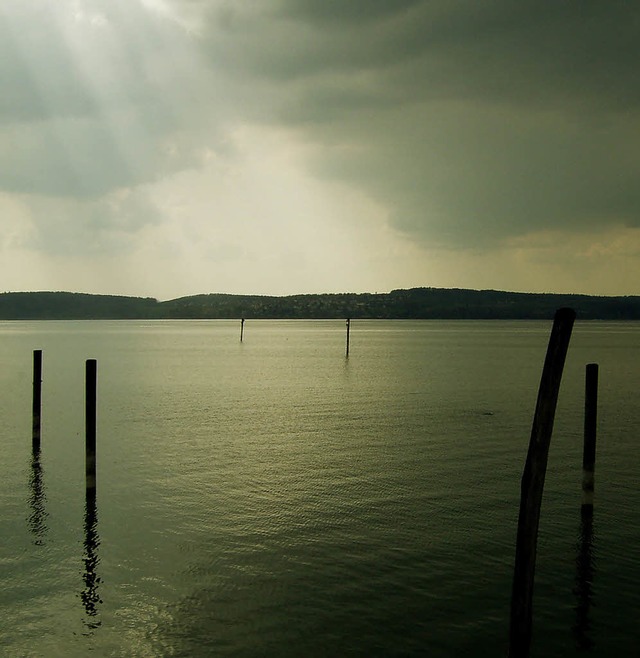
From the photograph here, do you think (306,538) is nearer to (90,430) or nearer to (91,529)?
(91,529)

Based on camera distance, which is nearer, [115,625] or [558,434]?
[115,625]

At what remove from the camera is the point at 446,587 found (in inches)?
463

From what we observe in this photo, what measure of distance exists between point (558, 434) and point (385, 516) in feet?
43.7

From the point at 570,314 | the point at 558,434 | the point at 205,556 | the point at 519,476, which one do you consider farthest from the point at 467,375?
the point at 570,314

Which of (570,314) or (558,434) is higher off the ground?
(570,314)

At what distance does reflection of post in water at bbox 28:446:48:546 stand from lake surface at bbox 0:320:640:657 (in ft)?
0.23

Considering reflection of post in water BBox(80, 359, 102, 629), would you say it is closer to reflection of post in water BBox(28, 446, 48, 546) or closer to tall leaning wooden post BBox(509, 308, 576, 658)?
reflection of post in water BBox(28, 446, 48, 546)

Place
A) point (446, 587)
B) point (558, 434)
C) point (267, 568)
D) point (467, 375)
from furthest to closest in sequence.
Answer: point (467, 375), point (558, 434), point (267, 568), point (446, 587)

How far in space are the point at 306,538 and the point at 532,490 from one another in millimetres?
6728

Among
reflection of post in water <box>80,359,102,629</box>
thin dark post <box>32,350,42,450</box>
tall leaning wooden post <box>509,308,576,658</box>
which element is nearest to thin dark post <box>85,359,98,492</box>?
reflection of post in water <box>80,359,102,629</box>

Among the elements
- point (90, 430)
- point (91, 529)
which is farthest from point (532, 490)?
point (90, 430)

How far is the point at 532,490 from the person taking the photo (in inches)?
344

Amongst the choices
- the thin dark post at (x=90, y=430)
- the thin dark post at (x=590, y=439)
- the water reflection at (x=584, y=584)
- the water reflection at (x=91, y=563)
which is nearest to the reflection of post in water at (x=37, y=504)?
the water reflection at (x=91, y=563)

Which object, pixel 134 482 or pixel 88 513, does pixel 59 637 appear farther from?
pixel 134 482
